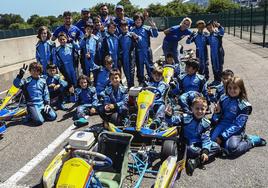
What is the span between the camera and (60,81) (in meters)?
8.27

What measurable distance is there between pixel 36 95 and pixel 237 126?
163 inches

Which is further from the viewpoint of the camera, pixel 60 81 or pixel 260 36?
pixel 260 36

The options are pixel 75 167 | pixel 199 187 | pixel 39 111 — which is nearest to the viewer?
pixel 75 167

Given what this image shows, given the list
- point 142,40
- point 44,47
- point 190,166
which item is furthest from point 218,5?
point 190,166

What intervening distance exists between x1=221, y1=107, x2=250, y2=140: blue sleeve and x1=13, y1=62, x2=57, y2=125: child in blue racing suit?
145 inches

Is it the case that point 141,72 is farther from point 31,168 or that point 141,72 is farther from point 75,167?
point 75,167

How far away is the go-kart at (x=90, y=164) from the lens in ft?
11.1

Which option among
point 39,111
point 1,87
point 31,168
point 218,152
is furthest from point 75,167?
point 1,87

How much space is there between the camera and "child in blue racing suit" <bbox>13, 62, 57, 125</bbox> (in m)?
7.08

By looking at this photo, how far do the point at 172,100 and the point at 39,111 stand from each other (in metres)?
2.71

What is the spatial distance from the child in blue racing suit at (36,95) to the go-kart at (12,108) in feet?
1.07

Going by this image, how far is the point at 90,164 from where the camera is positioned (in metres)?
3.52

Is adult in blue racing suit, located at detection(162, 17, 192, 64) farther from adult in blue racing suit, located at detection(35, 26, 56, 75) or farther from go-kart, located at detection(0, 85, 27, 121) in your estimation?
go-kart, located at detection(0, 85, 27, 121)

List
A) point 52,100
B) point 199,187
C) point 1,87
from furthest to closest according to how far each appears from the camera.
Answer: point 1,87 → point 52,100 → point 199,187
